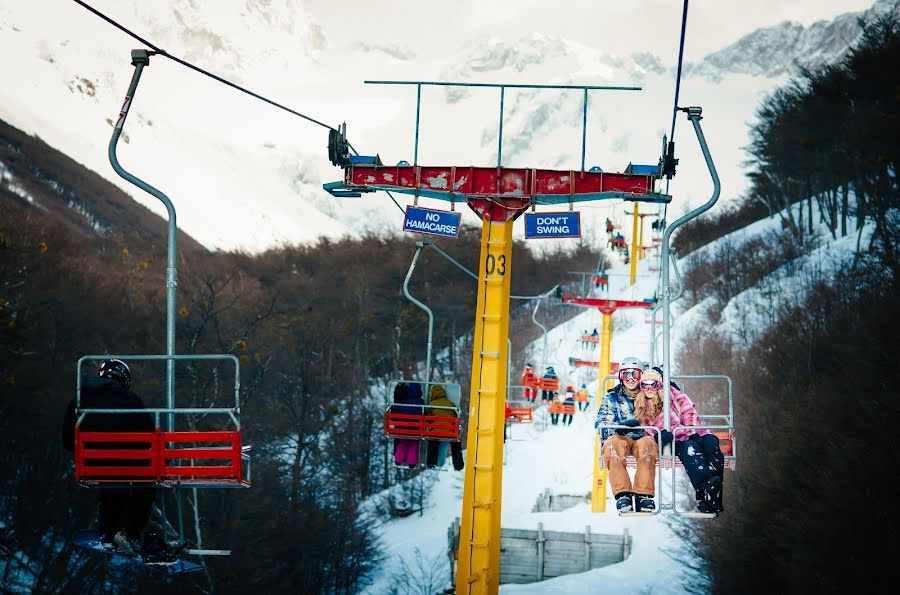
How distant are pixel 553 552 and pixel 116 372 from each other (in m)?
28.0

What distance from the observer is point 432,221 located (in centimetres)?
1410

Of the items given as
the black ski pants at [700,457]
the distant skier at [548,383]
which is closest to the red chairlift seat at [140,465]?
the black ski pants at [700,457]

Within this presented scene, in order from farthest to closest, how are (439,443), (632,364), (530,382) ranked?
(530,382)
(439,443)
(632,364)

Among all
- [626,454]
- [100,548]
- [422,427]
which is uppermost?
[422,427]

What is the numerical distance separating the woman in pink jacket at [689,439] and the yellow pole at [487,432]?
2.31m

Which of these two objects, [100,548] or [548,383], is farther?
[548,383]

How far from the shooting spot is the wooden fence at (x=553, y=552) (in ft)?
122

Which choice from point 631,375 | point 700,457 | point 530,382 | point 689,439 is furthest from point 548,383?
point 700,457

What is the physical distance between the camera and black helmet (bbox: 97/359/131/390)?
11.1 metres

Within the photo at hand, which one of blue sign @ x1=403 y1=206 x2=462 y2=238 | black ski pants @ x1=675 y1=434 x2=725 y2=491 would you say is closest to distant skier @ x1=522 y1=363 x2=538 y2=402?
blue sign @ x1=403 y1=206 x2=462 y2=238

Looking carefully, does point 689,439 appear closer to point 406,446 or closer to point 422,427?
point 422,427

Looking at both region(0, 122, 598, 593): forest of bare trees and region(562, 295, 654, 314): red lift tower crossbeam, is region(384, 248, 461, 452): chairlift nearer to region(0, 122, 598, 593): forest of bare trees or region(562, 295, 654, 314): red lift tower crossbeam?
region(0, 122, 598, 593): forest of bare trees

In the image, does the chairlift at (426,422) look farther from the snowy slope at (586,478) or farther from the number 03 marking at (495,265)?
the snowy slope at (586,478)

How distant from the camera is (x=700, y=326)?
189ft
